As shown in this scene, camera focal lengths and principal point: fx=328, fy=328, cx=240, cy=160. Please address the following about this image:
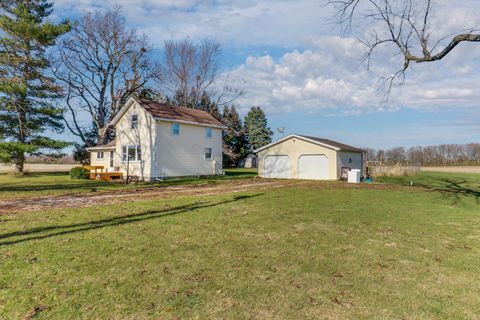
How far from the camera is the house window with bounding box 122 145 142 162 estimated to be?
2341 cm

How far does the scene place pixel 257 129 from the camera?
5688 cm

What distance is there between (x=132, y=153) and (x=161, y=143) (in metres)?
2.96

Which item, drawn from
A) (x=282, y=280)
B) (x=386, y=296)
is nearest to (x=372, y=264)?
(x=386, y=296)

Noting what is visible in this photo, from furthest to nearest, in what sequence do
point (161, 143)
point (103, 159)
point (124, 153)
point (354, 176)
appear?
point (103, 159) < point (124, 153) < point (354, 176) < point (161, 143)

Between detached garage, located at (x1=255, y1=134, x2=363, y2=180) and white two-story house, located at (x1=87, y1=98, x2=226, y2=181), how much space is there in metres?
4.49

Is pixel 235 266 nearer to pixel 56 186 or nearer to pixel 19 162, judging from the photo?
pixel 56 186

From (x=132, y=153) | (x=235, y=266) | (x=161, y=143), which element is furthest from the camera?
(x=132, y=153)

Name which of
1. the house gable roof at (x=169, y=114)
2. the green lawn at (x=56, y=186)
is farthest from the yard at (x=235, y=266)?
the house gable roof at (x=169, y=114)

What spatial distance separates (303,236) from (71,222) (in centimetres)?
542

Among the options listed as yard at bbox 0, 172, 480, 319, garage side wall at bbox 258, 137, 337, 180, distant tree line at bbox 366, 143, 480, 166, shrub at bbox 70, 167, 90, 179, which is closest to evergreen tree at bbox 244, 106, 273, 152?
distant tree line at bbox 366, 143, 480, 166

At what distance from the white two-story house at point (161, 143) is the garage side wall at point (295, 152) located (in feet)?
13.2

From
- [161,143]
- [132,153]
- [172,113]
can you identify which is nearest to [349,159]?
[172,113]

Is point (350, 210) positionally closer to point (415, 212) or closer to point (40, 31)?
point (415, 212)

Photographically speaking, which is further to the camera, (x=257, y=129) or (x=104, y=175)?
(x=257, y=129)
